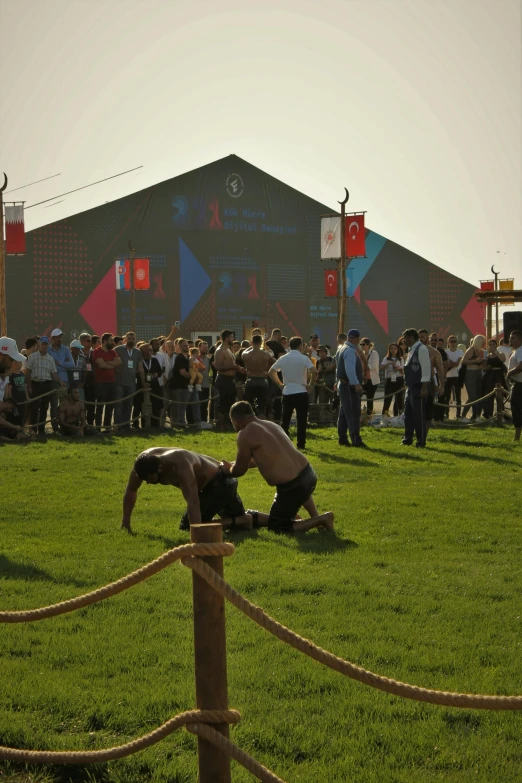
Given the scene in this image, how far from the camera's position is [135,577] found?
3.59 metres

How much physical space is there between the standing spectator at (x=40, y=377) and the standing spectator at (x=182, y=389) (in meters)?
2.36

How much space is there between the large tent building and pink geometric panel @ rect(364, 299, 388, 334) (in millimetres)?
47

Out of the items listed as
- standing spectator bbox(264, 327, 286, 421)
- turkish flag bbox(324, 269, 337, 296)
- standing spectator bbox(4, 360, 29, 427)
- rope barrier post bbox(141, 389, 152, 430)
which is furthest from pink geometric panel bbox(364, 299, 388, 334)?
standing spectator bbox(4, 360, 29, 427)

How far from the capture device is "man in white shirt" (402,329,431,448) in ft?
52.1

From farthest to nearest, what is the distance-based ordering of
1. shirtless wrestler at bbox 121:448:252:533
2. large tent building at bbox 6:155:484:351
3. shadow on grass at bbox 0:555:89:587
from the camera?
1. large tent building at bbox 6:155:484:351
2. shirtless wrestler at bbox 121:448:252:533
3. shadow on grass at bbox 0:555:89:587

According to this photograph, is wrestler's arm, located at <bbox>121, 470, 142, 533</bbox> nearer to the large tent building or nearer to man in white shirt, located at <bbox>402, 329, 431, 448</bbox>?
man in white shirt, located at <bbox>402, 329, 431, 448</bbox>

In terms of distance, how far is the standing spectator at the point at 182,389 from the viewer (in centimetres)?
1967

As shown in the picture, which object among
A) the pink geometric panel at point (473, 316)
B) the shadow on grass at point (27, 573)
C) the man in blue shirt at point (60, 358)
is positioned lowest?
the shadow on grass at point (27, 573)

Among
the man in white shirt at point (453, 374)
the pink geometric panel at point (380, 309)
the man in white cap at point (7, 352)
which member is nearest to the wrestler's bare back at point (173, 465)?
the man in white cap at point (7, 352)

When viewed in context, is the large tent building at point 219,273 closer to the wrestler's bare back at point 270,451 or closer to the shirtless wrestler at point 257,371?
the shirtless wrestler at point 257,371

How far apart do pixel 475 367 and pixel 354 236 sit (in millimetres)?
12180

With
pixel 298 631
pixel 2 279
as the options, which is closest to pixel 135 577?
pixel 298 631

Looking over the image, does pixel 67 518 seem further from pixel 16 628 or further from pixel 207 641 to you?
pixel 207 641

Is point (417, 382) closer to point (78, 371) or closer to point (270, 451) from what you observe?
point (78, 371)
